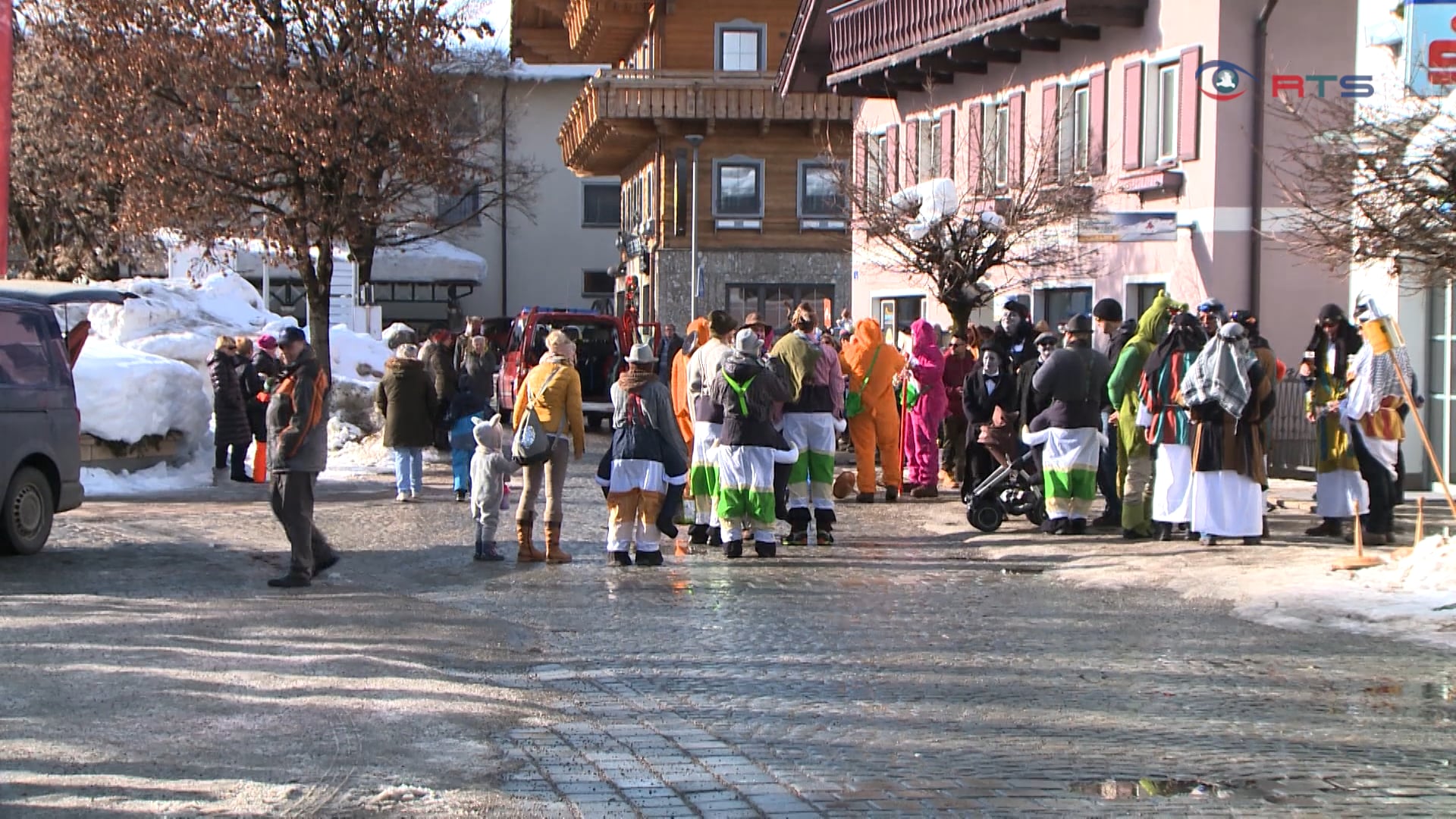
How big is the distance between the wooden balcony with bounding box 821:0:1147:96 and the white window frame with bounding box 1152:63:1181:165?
0.87 metres

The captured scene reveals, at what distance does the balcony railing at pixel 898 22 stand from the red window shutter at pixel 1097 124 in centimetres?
145

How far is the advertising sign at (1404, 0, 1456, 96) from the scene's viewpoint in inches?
488

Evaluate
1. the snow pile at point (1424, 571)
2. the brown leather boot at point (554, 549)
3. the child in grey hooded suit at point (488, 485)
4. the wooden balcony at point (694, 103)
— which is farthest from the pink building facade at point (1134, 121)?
the wooden balcony at point (694, 103)

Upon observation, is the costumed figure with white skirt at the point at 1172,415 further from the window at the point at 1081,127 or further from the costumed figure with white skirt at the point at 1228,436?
the window at the point at 1081,127

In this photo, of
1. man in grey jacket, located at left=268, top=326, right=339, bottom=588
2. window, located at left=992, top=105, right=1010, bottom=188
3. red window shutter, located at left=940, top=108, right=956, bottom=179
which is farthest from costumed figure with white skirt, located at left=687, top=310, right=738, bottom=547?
red window shutter, located at left=940, top=108, right=956, bottom=179

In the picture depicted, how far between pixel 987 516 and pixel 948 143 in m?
15.5

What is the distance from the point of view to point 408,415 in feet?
57.9

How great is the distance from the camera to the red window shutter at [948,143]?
2875 centimetres

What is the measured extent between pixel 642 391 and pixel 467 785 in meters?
6.43

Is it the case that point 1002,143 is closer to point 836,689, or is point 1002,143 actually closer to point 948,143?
point 948,143

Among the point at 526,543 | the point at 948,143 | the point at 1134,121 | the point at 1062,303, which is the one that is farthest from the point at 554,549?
the point at 948,143

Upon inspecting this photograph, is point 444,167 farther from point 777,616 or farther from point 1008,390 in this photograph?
point 777,616

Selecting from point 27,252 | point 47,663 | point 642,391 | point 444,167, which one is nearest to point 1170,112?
point 444,167

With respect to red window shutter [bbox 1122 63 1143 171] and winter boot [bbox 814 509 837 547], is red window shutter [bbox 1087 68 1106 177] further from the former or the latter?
winter boot [bbox 814 509 837 547]
